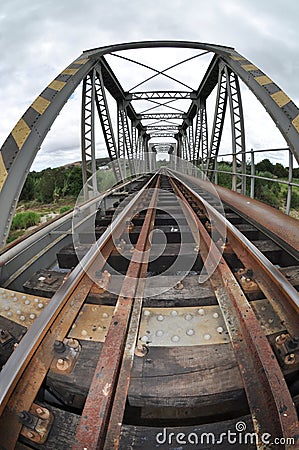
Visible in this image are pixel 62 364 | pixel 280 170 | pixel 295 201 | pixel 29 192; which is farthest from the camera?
pixel 280 170

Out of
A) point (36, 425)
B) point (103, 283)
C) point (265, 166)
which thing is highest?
point (265, 166)

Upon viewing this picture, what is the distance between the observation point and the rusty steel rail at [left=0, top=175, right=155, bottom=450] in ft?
3.34

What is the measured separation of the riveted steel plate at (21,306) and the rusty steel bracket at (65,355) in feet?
1.15

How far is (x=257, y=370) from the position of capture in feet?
3.83

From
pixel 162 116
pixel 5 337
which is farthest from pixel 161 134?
pixel 5 337

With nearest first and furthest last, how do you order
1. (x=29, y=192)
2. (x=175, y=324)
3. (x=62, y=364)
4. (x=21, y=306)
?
(x=62, y=364) < (x=175, y=324) < (x=21, y=306) < (x=29, y=192)

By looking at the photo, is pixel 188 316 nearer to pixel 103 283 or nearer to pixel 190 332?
pixel 190 332

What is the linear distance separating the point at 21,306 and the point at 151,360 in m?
0.91

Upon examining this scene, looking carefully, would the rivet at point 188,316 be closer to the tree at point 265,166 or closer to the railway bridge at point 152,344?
the railway bridge at point 152,344

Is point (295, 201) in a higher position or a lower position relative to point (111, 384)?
lower

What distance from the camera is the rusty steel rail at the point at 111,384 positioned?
3.06 feet

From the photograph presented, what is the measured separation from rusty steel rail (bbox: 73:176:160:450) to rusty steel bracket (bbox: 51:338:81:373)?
0.46 feet

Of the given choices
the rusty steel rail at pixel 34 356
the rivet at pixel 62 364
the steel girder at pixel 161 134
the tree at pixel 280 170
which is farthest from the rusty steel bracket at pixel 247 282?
the steel girder at pixel 161 134

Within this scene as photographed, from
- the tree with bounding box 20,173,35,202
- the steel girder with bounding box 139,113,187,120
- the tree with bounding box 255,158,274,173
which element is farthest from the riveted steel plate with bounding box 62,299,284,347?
the tree with bounding box 255,158,274,173
